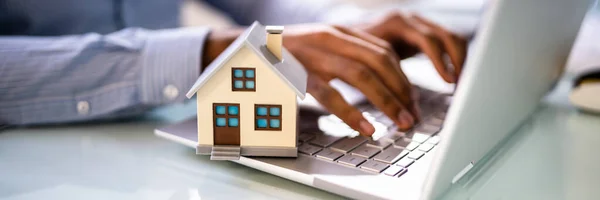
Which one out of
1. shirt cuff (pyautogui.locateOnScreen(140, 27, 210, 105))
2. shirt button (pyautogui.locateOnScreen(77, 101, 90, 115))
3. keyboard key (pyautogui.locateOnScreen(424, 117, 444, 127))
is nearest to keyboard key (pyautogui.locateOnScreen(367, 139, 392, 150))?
keyboard key (pyautogui.locateOnScreen(424, 117, 444, 127))

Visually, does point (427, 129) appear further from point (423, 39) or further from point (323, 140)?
point (423, 39)

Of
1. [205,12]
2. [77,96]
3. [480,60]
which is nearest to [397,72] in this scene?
[480,60]

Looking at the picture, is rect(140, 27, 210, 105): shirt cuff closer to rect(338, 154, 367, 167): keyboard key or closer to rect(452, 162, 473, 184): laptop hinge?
rect(338, 154, 367, 167): keyboard key

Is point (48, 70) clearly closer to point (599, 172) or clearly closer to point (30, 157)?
point (30, 157)

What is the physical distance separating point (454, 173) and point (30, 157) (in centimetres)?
46

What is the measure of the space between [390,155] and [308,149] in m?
0.09

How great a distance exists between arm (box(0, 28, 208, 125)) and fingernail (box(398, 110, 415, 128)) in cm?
28

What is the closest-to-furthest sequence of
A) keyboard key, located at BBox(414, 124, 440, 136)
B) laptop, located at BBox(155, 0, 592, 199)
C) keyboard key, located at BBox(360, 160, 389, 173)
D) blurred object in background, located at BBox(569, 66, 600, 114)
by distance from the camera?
laptop, located at BBox(155, 0, 592, 199)
keyboard key, located at BBox(360, 160, 389, 173)
keyboard key, located at BBox(414, 124, 440, 136)
blurred object in background, located at BBox(569, 66, 600, 114)

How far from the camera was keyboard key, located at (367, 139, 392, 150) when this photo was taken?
605mm

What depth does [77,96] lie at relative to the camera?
2.38 feet

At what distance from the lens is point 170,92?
2.40ft

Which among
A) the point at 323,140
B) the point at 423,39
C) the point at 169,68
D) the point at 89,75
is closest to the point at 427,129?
the point at 323,140

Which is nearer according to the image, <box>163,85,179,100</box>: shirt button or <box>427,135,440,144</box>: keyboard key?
<box>427,135,440,144</box>: keyboard key

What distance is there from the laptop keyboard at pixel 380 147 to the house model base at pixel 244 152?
2 cm
